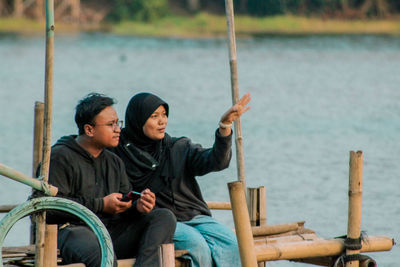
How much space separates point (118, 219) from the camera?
3.91 meters

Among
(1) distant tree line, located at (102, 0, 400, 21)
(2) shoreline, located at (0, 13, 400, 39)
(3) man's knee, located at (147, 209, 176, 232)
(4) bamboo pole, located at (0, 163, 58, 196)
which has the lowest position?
(3) man's knee, located at (147, 209, 176, 232)

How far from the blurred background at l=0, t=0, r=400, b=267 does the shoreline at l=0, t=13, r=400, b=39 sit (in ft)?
0.17

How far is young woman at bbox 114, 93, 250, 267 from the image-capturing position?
13.4 ft

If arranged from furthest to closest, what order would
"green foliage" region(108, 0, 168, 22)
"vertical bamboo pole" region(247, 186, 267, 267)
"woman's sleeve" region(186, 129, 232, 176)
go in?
"green foliage" region(108, 0, 168, 22) < "vertical bamboo pole" region(247, 186, 267, 267) < "woman's sleeve" region(186, 129, 232, 176)

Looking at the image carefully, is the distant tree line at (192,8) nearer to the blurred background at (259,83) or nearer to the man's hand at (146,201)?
the blurred background at (259,83)

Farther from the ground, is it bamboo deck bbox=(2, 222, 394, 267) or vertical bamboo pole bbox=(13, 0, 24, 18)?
vertical bamboo pole bbox=(13, 0, 24, 18)

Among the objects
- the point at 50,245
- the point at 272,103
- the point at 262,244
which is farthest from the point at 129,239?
the point at 272,103

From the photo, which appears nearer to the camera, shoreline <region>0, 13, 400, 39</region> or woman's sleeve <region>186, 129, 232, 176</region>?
woman's sleeve <region>186, 129, 232, 176</region>

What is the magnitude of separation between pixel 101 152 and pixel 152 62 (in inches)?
810

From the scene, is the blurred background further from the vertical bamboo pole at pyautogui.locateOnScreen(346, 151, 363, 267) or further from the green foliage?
the vertical bamboo pole at pyautogui.locateOnScreen(346, 151, 363, 267)

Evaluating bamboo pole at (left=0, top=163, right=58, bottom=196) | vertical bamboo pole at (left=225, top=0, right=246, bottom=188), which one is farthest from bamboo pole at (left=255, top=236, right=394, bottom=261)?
bamboo pole at (left=0, top=163, right=58, bottom=196)

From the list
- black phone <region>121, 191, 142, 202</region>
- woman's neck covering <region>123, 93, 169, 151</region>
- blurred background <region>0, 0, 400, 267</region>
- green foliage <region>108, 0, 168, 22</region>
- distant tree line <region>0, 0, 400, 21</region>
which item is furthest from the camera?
green foliage <region>108, 0, 168, 22</region>

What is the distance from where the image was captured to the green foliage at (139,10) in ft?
113

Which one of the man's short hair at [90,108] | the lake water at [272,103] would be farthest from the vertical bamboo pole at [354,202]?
the lake water at [272,103]
